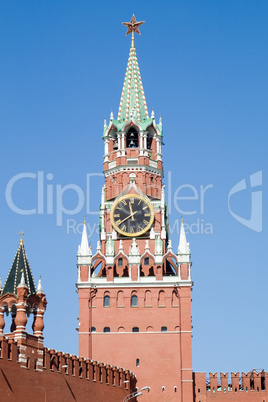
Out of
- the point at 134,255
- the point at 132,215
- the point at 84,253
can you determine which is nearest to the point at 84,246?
the point at 84,253

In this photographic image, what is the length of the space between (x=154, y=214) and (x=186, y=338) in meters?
13.6

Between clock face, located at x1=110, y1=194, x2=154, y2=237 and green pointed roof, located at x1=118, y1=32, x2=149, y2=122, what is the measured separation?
9.78m

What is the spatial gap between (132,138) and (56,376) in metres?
38.7

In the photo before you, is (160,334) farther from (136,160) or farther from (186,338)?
(136,160)

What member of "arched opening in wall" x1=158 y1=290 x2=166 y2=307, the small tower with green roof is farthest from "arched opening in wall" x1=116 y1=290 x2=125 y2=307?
the small tower with green roof

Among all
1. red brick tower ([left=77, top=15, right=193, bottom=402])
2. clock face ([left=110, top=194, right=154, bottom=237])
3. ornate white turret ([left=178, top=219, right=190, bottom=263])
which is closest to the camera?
red brick tower ([left=77, top=15, right=193, bottom=402])

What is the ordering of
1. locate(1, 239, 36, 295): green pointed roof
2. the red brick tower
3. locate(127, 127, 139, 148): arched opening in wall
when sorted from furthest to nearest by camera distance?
locate(127, 127, 139, 148): arched opening in wall → the red brick tower → locate(1, 239, 36, 295): green pointed roof

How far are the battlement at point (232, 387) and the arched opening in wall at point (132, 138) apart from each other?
25.2 metres

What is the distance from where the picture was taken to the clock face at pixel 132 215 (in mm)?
107812

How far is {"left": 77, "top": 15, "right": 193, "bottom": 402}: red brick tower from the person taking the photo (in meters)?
102

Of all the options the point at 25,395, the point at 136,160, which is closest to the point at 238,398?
the point at 136,160

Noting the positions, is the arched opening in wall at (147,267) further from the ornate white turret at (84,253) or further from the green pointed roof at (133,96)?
the green pointed roof at (133,96)

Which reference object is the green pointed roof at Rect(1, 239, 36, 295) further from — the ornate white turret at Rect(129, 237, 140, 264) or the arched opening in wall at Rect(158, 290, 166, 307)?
the arched opening in wall at Rect(158, 290, 166, 307)

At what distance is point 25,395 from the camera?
247 ft
